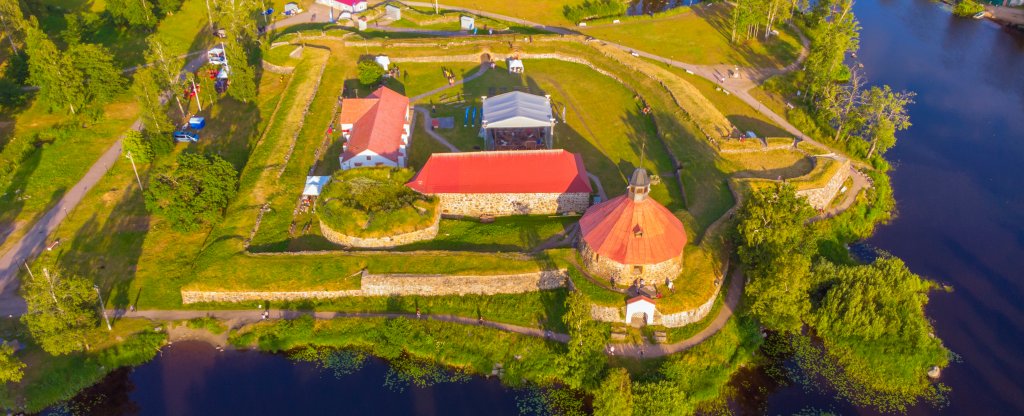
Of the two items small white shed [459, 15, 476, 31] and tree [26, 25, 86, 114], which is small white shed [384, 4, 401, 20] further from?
tree [26, 25, 86, 114]

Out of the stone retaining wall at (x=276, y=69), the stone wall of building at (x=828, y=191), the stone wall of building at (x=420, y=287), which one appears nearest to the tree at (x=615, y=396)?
the stone wall of building at (x=420, y=287)

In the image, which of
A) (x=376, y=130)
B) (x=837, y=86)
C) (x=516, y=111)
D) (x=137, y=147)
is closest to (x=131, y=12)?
(x=137, y=147)

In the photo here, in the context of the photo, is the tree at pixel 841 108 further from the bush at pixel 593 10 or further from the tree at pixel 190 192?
the tree at pixel 190 192

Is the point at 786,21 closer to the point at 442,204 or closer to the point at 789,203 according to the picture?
the point at 789,203

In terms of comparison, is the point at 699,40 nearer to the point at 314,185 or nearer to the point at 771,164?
the point at 771,164

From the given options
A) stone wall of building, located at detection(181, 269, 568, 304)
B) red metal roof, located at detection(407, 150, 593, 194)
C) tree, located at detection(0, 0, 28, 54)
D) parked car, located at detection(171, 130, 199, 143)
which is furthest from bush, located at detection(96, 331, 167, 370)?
tree, located at detection(0, 0, 28, 54)
